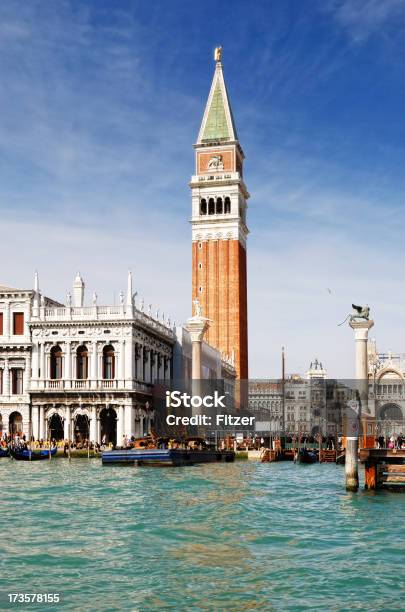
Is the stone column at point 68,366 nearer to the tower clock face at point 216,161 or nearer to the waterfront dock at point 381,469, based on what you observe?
the waterfront dock at point 381,469

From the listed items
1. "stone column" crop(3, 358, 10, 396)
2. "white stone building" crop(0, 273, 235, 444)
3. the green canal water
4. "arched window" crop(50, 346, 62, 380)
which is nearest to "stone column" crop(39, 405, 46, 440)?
"white stone building" crop(0, 273, 235, 444)

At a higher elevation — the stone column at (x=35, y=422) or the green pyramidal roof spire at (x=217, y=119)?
the green pyramidal roof spire at (x=217, y=119)

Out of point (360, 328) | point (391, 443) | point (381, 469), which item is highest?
point (360, 328)

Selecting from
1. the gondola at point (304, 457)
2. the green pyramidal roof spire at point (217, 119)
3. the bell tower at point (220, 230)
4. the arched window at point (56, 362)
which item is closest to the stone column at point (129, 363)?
the arched window at point (56, 362)

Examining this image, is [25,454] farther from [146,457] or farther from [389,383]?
[389,383]

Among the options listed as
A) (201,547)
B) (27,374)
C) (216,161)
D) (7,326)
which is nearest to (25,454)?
(27,374)

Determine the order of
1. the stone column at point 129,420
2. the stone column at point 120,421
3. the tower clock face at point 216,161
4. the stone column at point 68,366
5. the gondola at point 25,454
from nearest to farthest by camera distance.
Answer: the gondola at point 25,454 → the stone column at point 129,420 → the stone column at point 120,421 → the stone column at point 68,366 → the tower clock face at point 216,161

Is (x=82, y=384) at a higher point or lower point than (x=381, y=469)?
higher

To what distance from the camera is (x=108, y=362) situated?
52.7 meters

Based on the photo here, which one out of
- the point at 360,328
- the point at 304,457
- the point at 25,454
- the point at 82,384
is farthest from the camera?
the point at 82,384

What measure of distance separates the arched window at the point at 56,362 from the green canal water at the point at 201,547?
24470mm

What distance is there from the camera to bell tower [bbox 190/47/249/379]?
78.8m

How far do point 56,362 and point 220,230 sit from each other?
30273 millimetres

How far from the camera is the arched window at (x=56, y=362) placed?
53.0 m
